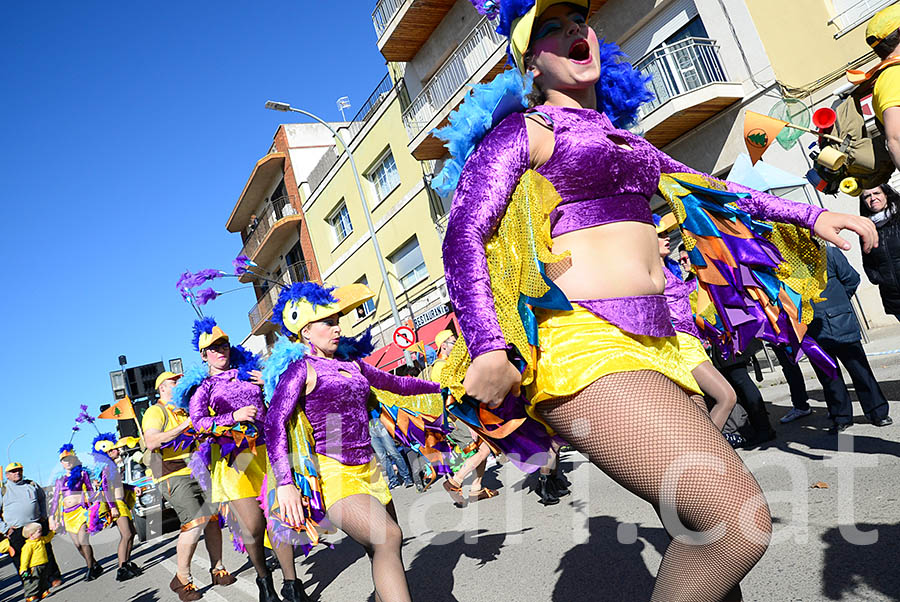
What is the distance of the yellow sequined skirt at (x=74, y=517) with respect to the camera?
10852mm

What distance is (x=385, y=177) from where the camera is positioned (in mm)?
21812

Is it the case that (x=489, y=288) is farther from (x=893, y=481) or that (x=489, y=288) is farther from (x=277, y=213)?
(x=277, y=213)

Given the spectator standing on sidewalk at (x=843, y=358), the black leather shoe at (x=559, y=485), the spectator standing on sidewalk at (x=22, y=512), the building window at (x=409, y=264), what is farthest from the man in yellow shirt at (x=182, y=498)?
the building window at (x=409, y=264)

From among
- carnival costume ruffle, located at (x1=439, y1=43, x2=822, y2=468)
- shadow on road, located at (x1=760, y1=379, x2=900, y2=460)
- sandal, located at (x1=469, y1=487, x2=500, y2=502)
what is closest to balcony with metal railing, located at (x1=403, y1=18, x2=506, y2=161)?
sandal, located at (x1=469, y1=487, x2=500, y2=502)

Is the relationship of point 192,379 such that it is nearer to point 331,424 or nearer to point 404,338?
point 331,424

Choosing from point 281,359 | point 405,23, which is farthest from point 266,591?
point 405,23

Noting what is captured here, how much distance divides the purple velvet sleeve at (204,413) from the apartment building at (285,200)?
21102mm

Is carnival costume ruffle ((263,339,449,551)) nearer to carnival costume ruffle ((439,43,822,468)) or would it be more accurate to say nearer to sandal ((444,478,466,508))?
carnival costume ruffle ((439,43,822,468))

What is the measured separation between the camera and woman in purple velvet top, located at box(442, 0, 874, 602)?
1626 mm

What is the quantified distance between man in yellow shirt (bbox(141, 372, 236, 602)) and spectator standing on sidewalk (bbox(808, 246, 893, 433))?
5343 mm

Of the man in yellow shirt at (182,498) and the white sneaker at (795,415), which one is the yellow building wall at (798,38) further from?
the man in yellow shirt at (182,498)

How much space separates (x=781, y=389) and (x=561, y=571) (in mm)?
5848

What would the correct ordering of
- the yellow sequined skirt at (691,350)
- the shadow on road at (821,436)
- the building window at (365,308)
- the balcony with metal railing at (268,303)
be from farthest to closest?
the balcony with metal railing at (268,303) → the building window at (365,308) → the shadow on road at (821,436) → the yellow sequined skirt at (691,350)

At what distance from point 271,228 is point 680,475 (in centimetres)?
2740
